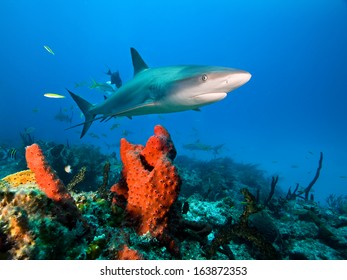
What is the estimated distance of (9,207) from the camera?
168 cm

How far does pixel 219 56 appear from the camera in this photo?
18800cm

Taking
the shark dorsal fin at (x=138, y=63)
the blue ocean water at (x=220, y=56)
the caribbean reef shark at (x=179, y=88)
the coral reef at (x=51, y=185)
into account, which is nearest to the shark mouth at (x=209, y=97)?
the caribbean reef shark at (x=179, y=88)

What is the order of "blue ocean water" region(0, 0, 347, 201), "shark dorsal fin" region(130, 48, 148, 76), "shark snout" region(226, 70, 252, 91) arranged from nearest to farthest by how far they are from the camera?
1. "shark snout" region(226, 70, 252, 91)
2. "shark dorsal fin" region(130, 48, 148, 76)
3. "blue ocean water" region(0, 0, 347, 201)

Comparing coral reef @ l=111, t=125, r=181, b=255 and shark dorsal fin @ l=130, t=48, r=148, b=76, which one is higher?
shark dorsal fin @ l=130, t=48, r=148, b=76

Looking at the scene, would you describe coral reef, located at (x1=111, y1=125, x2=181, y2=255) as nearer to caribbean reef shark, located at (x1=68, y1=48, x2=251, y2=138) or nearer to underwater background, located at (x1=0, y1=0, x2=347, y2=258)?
caribbean reef shark, located at (x1=68, y1=48, x2=251, y2=138)

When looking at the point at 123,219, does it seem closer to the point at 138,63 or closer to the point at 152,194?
the point at 152,194

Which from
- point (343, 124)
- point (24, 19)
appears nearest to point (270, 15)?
point (343, 124)

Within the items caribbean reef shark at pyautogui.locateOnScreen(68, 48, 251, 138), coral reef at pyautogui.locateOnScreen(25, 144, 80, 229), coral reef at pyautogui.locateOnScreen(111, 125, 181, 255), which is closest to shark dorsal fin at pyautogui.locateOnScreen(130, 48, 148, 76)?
caribbean reef shark at pyautogui.locateOnScreen(68, 48, 251, 138)

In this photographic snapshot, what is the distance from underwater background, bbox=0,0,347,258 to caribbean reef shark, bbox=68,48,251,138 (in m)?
116

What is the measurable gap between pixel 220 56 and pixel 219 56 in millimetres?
813

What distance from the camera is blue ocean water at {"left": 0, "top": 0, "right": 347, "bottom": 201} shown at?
426 ft

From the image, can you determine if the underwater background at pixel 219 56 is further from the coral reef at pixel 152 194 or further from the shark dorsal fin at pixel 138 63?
the coral reef at pixel 152 194

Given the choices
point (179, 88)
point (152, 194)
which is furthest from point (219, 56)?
point (152, 194)
